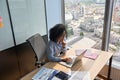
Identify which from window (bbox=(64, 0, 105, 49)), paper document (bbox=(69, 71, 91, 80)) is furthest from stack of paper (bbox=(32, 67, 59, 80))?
window (bbox=(64, 0, 105, 49))

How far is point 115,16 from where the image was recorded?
2.26 m

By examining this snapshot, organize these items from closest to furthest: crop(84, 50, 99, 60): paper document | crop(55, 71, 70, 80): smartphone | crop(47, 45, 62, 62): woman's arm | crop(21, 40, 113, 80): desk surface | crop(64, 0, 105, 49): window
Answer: crop(55, 71, 70, 80): smartphone, crop(21, 40, 113, 80): desk surface, crop(47, 45, 62, 62): woman's arm, crop(84, 50, 99, 60): paper document, crop(64, 0, 105, 49): window

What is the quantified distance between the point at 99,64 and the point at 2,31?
1.47 metres

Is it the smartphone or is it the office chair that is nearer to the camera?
the smartphone

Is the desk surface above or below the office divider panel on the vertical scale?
below

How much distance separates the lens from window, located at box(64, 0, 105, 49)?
2442 millimetres

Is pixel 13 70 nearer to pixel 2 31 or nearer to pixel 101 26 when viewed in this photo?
pixel 2 31

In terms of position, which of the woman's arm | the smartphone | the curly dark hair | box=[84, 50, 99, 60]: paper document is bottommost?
the smartphone

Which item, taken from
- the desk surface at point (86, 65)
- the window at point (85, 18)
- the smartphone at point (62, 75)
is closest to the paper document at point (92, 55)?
the desk surface at point (86, 65)

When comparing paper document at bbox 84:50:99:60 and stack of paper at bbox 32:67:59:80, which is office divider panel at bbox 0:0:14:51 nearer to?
stack of paper at bbox 32:67:59:80

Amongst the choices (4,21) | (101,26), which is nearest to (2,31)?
(4,21)

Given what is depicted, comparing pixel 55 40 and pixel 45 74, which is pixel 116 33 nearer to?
pixel 55 40

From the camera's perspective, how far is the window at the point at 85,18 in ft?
8.01

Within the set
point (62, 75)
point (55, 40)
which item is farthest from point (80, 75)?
point (55, 40)
